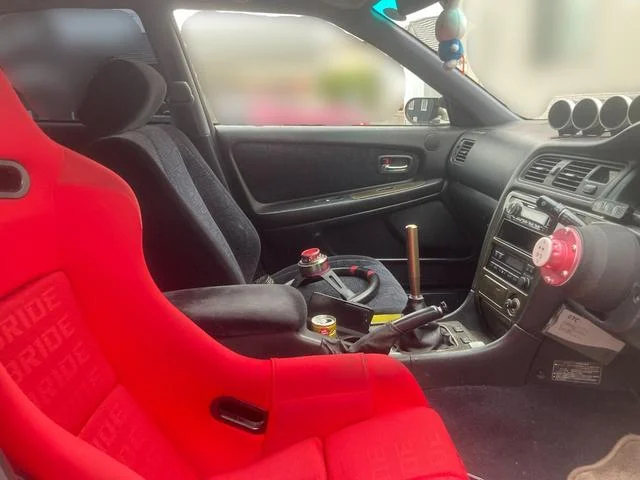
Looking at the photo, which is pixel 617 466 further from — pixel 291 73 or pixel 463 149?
pixel 291 73

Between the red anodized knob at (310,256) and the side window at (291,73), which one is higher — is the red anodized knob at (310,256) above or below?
below

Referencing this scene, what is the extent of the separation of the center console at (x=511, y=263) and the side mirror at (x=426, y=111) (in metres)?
0.70

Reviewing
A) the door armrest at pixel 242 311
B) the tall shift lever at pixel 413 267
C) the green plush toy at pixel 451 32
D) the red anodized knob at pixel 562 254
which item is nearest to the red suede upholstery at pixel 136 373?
the door armrest at pixel 242 311

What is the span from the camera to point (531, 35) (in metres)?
2.04

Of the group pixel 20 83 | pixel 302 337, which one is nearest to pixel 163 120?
pixel 20 83

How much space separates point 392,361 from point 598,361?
2.74 feet

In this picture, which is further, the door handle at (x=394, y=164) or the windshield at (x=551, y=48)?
the door handle at (x=394, y=164)

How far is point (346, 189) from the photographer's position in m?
2.46

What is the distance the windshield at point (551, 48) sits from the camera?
1856mm

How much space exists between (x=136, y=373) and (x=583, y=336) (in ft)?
3.69

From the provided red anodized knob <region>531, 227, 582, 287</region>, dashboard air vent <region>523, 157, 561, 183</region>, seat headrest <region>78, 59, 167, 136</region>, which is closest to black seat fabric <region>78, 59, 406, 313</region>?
seat headrest <region>78, 59, 167, 136</region>

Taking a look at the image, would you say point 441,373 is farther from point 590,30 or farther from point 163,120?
point 163,120

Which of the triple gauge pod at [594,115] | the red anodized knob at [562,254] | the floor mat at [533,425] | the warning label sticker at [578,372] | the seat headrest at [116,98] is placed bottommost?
the floor mat at [533,425]

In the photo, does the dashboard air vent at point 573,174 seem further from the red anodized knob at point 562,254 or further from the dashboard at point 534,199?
the red anodized knob at point 562,254
